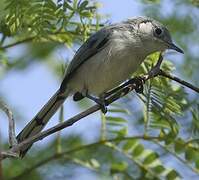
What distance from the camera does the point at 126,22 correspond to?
137 inches

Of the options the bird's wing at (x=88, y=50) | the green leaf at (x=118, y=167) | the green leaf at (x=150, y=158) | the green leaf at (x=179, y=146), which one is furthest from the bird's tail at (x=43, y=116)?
the green leaf at (x=179, y=146)

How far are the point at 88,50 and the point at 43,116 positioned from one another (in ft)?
1.41

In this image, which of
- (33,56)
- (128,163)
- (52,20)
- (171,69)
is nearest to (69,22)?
(52,20)

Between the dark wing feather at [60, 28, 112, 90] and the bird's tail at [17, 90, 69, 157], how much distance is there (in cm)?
6

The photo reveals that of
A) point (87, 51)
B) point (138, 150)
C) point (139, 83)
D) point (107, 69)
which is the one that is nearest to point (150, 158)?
point (138, 150)

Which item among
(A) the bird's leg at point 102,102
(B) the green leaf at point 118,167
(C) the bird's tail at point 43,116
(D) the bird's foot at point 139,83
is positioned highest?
(D) the bird's foot at point 139,83

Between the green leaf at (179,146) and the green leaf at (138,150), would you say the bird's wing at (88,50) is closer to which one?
the green leaf at (138,150)

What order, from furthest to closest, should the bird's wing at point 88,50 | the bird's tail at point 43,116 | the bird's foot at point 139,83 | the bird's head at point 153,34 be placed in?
1. the bird's head at point 153,34
2. the bird's wing at point 88,50
3. the bird's tail at point 43,116
4. the bird's foot at point 139,83

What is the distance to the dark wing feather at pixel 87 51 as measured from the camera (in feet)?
9.96

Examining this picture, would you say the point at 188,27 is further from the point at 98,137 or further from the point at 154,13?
the point at 98,137

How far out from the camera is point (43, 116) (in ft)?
10.2

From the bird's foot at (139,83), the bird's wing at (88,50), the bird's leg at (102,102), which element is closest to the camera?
the bird's foot at (139,83)

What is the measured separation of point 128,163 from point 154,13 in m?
0.94

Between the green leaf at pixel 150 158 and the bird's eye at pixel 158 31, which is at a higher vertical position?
the bird's eye at pixel 158 31
